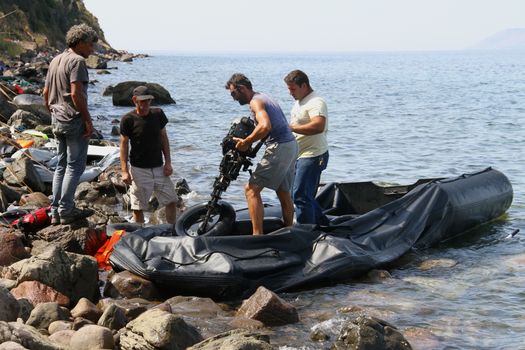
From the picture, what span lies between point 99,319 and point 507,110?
30432 mm

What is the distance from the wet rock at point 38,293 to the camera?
7055 mm

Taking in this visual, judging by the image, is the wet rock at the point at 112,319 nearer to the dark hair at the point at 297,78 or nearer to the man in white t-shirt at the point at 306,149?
the man in white t-shirt at the point at 306,149

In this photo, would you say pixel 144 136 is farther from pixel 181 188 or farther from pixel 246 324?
pixel 181 188

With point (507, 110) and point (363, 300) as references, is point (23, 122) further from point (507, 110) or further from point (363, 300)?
point (507, 110)

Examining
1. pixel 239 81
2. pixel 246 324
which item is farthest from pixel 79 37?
pixel 246 324

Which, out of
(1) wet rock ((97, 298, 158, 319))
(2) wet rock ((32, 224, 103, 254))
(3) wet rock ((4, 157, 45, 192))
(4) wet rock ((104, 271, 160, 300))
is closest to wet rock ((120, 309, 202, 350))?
(1) wet rock ((97, 298, 158, 319))

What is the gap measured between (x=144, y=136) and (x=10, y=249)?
1975 millimetres

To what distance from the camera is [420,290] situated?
8492mm

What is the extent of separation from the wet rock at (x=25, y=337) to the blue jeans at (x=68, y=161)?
3.38m

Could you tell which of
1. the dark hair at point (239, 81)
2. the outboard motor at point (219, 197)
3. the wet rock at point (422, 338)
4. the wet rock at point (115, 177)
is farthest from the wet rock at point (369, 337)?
the wet rock at point (115, 177)

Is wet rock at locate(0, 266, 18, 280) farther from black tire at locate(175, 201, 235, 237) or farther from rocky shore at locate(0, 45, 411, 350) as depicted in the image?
black tire at locate(175, 201, 235, 237)

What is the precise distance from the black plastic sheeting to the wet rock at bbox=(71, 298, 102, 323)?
941 mm

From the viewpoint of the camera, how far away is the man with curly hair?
A: 838 cm

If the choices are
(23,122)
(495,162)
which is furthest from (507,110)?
(23,122)
